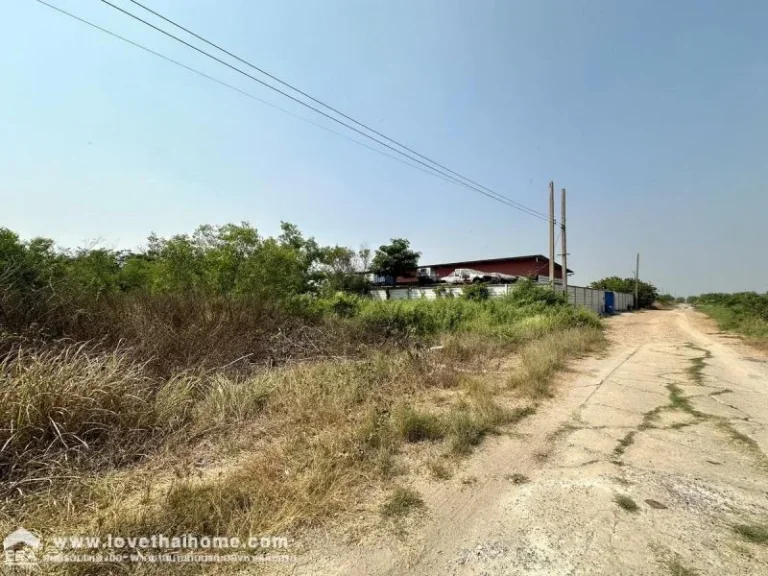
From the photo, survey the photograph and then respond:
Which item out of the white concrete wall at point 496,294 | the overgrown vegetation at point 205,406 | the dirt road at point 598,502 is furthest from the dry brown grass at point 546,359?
the white concrete wall at point 496,294

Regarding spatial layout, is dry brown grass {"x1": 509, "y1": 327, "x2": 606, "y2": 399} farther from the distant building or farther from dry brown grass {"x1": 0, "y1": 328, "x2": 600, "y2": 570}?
the distant building

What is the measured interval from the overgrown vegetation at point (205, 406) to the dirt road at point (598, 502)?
37 centimetres

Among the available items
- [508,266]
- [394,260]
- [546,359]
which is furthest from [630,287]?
[546,359]

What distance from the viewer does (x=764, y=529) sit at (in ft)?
8.09

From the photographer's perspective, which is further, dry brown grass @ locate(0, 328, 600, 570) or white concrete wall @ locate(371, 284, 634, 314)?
white concrete wall @ locate(371, 284, 634, 314)

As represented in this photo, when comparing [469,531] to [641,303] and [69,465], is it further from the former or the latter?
[641,303]

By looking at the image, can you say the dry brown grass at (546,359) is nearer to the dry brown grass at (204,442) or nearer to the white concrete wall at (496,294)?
the dry brown grass at (204,442)

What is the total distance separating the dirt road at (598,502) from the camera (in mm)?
2199

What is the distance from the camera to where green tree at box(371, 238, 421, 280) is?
139ft

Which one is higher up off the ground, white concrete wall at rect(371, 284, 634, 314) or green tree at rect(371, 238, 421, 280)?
green tree at rect(371, 238, 421, 280)

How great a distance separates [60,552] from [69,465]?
125cm

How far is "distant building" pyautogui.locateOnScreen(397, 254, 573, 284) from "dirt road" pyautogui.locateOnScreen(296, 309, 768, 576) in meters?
36.6

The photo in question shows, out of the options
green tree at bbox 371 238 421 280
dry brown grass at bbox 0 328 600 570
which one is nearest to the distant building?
green tree at bbox 371 238 421 280

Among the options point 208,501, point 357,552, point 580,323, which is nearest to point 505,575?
point 357,552
